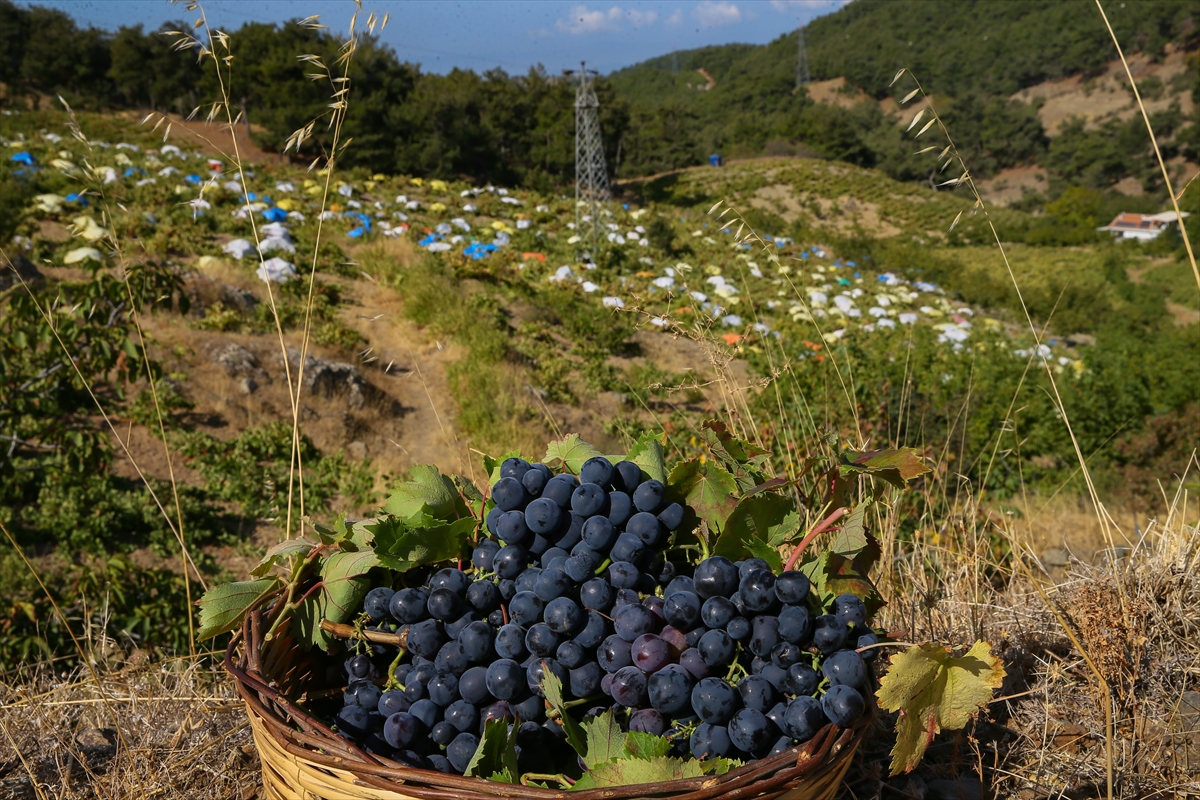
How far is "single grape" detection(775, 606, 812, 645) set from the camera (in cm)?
103

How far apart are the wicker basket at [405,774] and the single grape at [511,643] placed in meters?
0.21

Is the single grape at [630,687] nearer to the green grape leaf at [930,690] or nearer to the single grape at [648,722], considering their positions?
the single grape at [648,722]

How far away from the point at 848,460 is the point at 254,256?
12.2m

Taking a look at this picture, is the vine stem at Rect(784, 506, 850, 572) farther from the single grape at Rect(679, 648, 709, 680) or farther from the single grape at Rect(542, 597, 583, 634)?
the single grape at Rect(542, 597, 583, 634)

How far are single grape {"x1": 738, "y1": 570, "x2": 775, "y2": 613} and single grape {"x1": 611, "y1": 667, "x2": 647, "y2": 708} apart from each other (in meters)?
0.18

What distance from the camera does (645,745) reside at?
0.97 meters

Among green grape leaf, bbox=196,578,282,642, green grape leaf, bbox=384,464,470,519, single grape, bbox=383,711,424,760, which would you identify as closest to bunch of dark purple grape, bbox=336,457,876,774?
single grape, bbox=383,711,424,760

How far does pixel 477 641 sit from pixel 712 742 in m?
0.37

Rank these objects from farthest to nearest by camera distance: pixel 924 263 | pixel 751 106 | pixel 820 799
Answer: pixel 751 106 < pixel 924 263 < pixel 820 799

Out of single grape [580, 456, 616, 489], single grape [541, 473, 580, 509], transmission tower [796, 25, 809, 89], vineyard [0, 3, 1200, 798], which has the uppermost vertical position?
transmission tower [796, 25, 809, 89]

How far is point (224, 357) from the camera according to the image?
7508 mm

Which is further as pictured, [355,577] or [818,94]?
[818,94]

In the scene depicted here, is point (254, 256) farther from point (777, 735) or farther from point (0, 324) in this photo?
point (777, 735)

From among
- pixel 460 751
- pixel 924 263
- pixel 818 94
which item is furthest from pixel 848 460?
pixel 818 94
